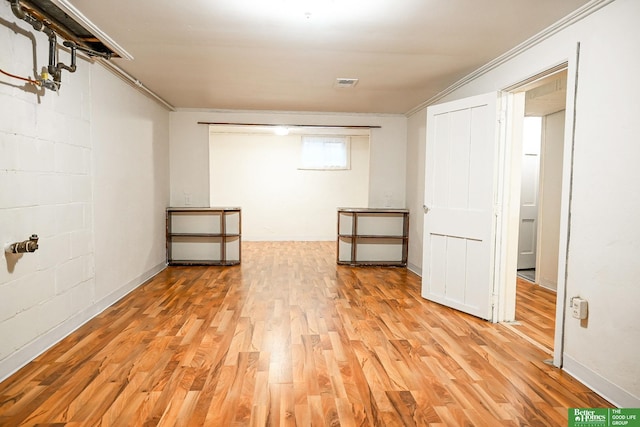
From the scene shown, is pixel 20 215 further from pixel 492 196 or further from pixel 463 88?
pixel 463 88

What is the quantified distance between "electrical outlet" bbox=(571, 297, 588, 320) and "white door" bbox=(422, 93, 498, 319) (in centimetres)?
104

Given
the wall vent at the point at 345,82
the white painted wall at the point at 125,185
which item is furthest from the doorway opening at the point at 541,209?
the white painted wall at the point at 125,185

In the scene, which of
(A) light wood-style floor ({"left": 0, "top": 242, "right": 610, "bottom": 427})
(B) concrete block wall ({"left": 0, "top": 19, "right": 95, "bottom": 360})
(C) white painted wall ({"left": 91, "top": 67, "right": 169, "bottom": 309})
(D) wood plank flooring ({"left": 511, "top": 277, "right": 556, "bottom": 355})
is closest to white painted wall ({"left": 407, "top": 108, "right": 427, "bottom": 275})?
(D) wood plank flooring ({"left": 511, "top": 277, "right": 556, "bottom": 355})

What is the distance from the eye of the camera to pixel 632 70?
A: 2127 mm

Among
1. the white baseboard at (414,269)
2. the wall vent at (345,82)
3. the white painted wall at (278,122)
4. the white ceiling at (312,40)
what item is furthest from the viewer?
the white painted wall at (278,122)

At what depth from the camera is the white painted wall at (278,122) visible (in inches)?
236

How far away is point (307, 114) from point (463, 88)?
251 centimetres

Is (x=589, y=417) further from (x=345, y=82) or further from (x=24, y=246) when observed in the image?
(x=345, y=82)

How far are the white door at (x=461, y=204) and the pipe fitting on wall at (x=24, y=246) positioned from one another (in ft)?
11.2

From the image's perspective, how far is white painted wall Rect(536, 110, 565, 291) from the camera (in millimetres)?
4910

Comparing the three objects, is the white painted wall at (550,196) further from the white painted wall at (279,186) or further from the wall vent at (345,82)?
the white painted wall at (279,186)

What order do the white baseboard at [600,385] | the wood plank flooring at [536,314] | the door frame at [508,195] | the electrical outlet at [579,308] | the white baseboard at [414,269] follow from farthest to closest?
the white baseboard at [414,269]
the door frame at [508,195]
the wood plank flooring at [536,314]
the electrical outlet at [579,308]
the white baseboard at [600,385]

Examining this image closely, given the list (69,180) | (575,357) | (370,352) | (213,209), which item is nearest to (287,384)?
(370,352)

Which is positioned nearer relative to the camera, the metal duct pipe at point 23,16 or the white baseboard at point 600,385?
the white baseboard at point 600,385
